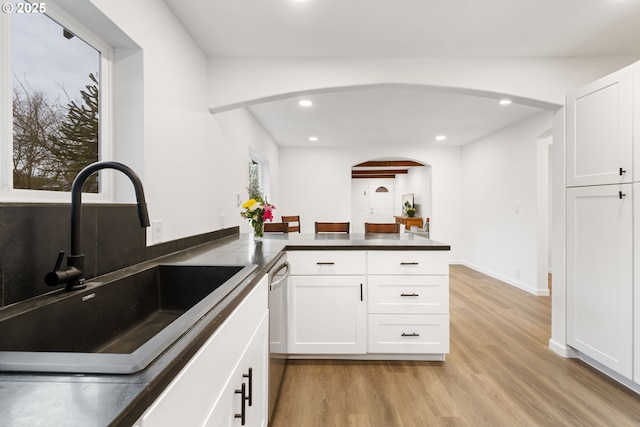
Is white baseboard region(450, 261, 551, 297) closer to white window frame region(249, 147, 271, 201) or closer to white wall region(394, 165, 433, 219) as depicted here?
white wall region(394, 165, 433, 219)

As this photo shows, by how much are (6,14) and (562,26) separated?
2974mm

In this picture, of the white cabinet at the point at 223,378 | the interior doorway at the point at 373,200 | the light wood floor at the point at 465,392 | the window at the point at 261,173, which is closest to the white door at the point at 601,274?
the light wood floor at the point at 465,392

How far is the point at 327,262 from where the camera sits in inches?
94.3

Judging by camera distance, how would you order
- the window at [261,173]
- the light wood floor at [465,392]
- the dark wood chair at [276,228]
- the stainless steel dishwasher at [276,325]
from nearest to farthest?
the stainless steel dishwasher at [276,325] < the light wood floor at [465,392] < the dark wood chair at [276,228] < the window at [261,173]

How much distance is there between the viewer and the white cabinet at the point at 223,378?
613 mm

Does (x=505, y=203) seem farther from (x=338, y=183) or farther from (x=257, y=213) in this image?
(x=257, y=213)

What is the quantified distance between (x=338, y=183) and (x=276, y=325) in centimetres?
494

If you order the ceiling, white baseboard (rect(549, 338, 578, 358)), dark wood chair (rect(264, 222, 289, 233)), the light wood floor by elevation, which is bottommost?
the light wood floor

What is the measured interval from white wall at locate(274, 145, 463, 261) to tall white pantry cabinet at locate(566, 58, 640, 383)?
4.07 meters

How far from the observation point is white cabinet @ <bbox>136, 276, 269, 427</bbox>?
0.61m

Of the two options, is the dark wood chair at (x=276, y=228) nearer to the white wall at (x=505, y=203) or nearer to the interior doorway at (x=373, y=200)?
the white wall at (x=505, y=203)

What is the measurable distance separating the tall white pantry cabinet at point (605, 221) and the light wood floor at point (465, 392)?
0.91 ft

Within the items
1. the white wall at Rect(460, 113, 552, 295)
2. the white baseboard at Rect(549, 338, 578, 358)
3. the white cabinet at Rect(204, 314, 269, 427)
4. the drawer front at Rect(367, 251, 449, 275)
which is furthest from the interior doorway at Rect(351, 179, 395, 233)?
the white cabinet at Rect(204, 314, 269, 427)

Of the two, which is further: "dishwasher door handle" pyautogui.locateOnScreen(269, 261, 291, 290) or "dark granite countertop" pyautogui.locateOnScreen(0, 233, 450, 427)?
"dishwasher door handle" pyautogui.locateOnScreen(269, 261, 291, 290)
